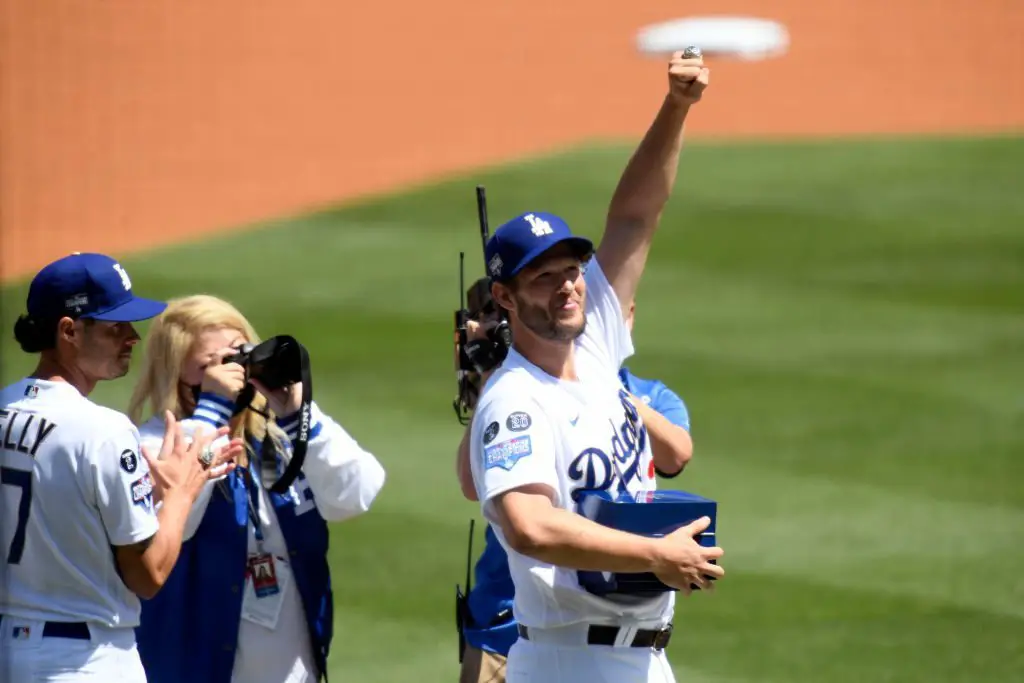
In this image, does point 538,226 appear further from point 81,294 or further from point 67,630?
point 67,630

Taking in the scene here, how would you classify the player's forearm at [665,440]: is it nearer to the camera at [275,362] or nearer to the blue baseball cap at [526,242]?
the blue baseball cap at [526,242]

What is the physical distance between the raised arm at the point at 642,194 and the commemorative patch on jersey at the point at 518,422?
0.73 meters

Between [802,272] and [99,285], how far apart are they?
9876 millimetres

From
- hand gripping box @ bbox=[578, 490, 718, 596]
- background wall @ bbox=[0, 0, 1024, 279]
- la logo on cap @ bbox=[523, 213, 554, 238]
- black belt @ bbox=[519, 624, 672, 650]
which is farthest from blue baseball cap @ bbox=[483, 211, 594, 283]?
background wall @ bbox=[0, 0, 1024, 279]

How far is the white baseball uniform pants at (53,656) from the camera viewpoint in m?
3.97

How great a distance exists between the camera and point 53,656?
3975 mm

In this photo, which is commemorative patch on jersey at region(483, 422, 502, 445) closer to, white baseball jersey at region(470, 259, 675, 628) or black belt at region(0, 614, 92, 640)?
white baseball jersey at region(470, 259, 675, 628)

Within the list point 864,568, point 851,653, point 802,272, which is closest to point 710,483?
point 864,568

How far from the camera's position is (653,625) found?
157 inches

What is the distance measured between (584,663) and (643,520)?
0.44m

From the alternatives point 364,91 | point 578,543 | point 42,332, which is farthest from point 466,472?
point 364,91

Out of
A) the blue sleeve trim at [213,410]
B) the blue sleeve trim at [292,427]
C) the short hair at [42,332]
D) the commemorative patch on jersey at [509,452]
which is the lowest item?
the blue sleeve trim at [292,427]

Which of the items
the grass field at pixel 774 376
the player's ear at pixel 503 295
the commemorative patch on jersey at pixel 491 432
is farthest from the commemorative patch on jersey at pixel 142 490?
the grass field at pixel 774 376

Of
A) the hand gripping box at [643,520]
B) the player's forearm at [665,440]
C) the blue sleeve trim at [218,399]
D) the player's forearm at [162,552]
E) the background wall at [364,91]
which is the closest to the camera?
the hand gripping box at [643,520]
